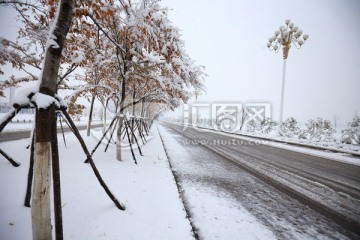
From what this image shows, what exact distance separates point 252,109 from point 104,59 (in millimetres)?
45675

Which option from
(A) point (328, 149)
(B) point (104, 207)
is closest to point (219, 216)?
(B) point (104, 207)

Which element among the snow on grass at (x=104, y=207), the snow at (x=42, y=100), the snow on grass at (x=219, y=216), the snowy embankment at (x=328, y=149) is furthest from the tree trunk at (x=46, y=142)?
the snowy embankment at (x=328, y=149)

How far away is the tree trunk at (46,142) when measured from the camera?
2291 mm

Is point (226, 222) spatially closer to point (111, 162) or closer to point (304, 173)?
point (111, 162)

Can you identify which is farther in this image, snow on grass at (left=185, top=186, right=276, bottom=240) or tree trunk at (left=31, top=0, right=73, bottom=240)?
snow on grass at (left=185, top=186, right=276, bottom=240)

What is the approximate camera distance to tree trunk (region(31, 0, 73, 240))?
7.52ft

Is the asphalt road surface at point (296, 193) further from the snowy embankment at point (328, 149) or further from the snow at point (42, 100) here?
the snow at point (42, 100)

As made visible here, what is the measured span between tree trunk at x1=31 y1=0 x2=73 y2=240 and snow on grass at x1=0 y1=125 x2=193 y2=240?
1.86ft

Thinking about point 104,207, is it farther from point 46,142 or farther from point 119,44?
point 119,44

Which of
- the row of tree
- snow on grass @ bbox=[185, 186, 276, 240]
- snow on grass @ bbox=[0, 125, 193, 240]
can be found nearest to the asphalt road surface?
snow on grass @ bbox=[185, 186, 276, 240]

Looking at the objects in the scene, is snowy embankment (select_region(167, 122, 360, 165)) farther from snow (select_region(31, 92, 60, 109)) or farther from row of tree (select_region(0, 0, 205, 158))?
snow (select_region(31, 92, 60, 109))

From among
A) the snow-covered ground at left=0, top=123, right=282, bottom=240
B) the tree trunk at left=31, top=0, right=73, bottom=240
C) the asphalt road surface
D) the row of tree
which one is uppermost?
the row of tree

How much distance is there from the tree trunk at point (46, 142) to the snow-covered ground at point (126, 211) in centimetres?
57

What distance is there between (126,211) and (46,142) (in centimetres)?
208
